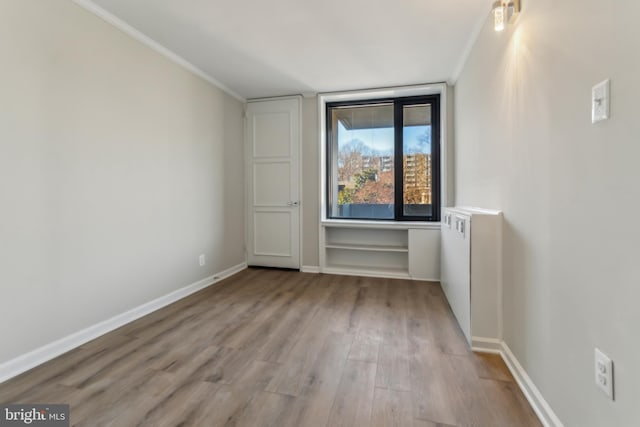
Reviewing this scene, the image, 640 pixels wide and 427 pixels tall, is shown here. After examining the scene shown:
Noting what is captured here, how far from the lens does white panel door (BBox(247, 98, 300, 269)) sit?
397 cm

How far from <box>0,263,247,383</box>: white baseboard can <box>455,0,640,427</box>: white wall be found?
2.77 metres

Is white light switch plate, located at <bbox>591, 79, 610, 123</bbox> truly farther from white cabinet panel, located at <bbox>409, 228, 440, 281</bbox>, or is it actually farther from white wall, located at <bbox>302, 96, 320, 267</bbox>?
white wall, located at <bbox>302, 96, 320, 267</bbox>

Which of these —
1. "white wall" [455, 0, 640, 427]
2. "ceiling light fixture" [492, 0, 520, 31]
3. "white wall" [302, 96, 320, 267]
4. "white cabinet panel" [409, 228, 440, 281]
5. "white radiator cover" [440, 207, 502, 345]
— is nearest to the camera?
"white wall" [455, 0, 640, 427]

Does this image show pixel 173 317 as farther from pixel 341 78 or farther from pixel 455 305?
pixel 341 78

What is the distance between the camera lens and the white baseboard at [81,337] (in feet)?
5.33

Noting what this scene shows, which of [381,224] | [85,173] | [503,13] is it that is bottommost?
[381,224]

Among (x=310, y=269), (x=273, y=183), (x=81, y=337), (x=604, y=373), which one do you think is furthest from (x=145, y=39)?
(x=604, y=373)

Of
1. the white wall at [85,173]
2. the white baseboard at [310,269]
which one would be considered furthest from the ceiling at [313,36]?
the white baseboard at [310,269]

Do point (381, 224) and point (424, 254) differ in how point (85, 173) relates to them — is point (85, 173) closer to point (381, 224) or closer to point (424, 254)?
point (381, 224)

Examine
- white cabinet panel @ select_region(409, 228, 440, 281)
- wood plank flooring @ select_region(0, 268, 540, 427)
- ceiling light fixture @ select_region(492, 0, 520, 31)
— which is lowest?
wood plank flooring @ select_region(0, 268, 540, 427)

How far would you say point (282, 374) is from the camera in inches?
64.1

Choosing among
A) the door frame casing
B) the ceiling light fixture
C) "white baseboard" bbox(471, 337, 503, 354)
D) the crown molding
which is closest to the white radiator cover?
"white baseboard" bbox(471, 337, 503, 354)

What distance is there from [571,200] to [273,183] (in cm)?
341

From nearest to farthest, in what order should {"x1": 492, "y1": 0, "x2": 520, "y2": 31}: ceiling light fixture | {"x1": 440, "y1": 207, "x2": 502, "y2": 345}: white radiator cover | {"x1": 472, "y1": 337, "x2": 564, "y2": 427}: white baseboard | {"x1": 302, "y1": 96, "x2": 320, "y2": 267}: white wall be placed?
1. {"x1": 472, "y1": 337, "x2": 564, "y2": 427}: white baseboard
2. {"x1": 492, "y1": 0, "x2": 520, "y2": 31}: ceiling light fixture
3. {"x1": 440, "y1": 207, "x2": 502, "y2": 345}: white radiator cover
4. {"x1": 302, "y1": 96, "x2": 320, "y2": 267}: white wall
